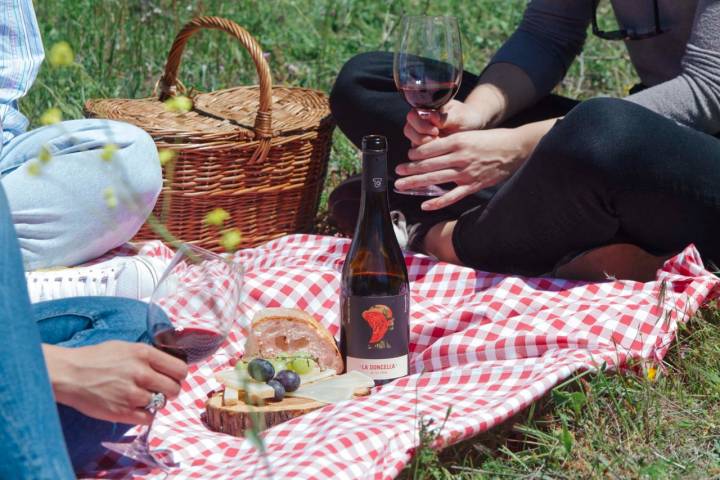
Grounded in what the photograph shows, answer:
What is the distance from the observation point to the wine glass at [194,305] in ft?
4.79

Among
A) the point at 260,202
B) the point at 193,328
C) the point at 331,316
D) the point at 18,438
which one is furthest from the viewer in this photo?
the point at 260,202

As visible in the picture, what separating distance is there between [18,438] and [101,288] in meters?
1.27

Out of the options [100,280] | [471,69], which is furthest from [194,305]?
[471,69]

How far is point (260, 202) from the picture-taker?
3037 millimetres

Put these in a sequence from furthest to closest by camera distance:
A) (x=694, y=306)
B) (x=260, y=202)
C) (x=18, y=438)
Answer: (x=260, y=202), (x=694, y=306), (x=18, y=438)

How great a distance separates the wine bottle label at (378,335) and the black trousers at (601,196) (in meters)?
0.56

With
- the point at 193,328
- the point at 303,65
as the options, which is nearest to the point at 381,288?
the point at 193,328

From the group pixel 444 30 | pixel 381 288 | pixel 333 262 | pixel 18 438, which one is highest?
pixel 444 30

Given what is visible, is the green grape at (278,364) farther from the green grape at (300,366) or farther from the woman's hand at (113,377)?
the woman's hand at (113,377)

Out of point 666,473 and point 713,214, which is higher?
point 713,214

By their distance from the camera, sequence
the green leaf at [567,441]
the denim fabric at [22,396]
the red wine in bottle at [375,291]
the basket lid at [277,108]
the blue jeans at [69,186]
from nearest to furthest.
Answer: the denim fabric at [22,396], the green leaf at [567,441], the red wine in bottle at [375,291], the blue jeans at [69,186], the basket lid at [277,108]

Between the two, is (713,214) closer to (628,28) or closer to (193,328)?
(628,28)

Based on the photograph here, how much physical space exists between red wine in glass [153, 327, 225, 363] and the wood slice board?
1.44 feet

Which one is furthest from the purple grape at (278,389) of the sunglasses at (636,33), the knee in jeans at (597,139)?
the sunglasses at (636,33)
